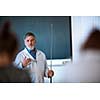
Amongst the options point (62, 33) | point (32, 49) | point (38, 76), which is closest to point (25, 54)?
point (32, 49)

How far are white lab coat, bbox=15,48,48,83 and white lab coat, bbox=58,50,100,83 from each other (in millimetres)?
135

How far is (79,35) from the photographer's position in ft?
5.02

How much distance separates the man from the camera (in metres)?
1.52

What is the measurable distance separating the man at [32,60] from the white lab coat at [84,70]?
Answer: 155 mm

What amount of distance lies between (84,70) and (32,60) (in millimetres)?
391

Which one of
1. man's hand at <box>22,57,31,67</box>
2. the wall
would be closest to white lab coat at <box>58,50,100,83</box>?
the wall

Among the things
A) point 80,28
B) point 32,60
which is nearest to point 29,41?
point 32,60

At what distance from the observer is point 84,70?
5.00ft

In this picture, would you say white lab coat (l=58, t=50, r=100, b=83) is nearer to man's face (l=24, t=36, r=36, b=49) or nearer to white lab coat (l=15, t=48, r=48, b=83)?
white lab coat (l=15, t=48, r=48, b=83)

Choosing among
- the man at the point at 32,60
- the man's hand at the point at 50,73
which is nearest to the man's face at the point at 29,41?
the man at the point at 32,60

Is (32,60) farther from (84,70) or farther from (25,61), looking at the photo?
(84,70)
